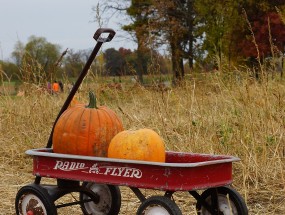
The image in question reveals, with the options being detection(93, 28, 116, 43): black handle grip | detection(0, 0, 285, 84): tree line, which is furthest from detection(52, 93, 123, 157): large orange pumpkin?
detection(0, 0, 285, 84): tree line

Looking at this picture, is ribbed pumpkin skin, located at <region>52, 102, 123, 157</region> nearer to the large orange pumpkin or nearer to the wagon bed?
the large orange pumpkin

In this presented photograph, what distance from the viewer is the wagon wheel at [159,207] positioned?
3.30m

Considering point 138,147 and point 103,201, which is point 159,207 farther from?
point 103,201

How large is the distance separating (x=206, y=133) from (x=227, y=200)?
2284 millimetres

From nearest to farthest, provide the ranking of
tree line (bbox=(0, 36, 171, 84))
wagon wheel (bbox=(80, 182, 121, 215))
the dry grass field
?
1. wagon wheel (bbox=(80, 182, 121, 215))
2. the dry grass field
3. tree line (bbox=(0, 36, 171, 84))

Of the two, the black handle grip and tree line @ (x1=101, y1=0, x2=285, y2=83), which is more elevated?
tree line @ (x1=101, y1=0, x2=285, y2=83)

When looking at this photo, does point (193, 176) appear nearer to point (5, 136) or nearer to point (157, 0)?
point (5, 136)

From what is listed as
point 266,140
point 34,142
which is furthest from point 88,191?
point 34,142

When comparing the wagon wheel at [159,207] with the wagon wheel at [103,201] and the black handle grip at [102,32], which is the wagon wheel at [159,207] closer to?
the wagon wheel at [103,201]

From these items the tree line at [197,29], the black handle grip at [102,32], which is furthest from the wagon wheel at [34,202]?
the tree line at [197,29]

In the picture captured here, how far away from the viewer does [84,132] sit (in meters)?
3.99

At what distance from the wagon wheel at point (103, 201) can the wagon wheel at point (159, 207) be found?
0.84 metres

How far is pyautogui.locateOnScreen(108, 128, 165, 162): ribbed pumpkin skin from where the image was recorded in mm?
3684

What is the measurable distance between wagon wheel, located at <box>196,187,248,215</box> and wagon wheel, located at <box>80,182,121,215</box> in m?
0.69
